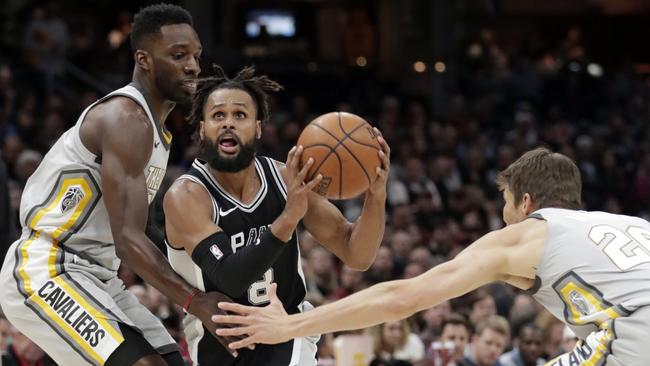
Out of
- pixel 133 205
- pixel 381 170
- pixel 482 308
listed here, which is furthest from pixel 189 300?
pixel 482 308

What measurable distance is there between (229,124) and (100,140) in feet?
1.70

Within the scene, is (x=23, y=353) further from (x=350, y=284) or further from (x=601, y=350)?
(x=601, y=350)

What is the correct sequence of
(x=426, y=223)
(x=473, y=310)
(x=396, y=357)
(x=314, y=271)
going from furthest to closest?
(x=426, y=223) → (x=314, y=271) → (x=473, y=310) → (x=396, y=357)

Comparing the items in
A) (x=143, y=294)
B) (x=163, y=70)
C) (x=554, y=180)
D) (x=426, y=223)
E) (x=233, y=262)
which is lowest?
(x=426, y=223)

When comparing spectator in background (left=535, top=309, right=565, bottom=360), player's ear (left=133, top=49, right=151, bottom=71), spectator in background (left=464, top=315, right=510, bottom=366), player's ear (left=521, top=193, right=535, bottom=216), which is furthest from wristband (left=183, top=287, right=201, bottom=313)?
spectator in background (left=535, top=309, right=565, bottom=360)

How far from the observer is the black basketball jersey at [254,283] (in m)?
4.59

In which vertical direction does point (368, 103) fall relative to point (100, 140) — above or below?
below

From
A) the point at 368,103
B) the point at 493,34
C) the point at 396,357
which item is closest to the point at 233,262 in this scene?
the point at 396,357

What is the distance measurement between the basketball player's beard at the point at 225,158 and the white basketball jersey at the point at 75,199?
0.67ft

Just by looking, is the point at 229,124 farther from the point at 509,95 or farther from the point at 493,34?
the point at 493,34

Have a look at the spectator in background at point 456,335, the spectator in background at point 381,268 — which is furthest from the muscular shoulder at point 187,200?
the spectator in background at point 381,268

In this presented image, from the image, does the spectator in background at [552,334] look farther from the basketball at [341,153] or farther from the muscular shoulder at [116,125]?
the muscular shoulder at [116,125]

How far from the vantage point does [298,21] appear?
18.3 m

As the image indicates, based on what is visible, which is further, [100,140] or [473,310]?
[473,310]
